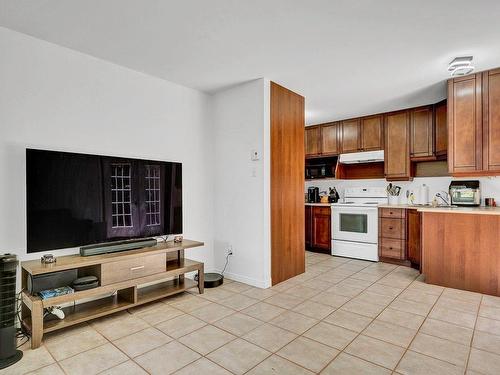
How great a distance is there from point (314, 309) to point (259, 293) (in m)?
0.68

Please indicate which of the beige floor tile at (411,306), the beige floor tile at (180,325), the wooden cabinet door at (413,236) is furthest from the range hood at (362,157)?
Answer: the beige floor tile at (180,325)

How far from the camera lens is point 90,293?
2371 millimetres

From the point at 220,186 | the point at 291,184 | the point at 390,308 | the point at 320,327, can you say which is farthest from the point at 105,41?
the point at 390,308

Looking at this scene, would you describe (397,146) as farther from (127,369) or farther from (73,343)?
(73,343)

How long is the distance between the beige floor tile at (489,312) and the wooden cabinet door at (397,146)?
235 cm

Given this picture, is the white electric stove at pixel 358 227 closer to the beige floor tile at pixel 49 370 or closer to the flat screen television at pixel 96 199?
the flat screen television at pixel 96 199

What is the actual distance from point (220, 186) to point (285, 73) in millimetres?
1640

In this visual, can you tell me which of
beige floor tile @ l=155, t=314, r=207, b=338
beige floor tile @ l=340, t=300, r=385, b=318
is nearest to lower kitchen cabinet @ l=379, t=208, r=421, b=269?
beige floor tile @ l=340, t=300, r=385, b=318

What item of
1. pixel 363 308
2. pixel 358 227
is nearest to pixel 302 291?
pixel 363 308

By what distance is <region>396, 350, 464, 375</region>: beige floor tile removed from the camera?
5.99 feet

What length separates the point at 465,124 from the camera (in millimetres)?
3398

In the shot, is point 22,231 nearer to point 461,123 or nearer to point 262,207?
point 262,207

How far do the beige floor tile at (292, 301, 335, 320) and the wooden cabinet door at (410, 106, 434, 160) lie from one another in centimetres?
311

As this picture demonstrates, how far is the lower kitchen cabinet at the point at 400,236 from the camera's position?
432cm
